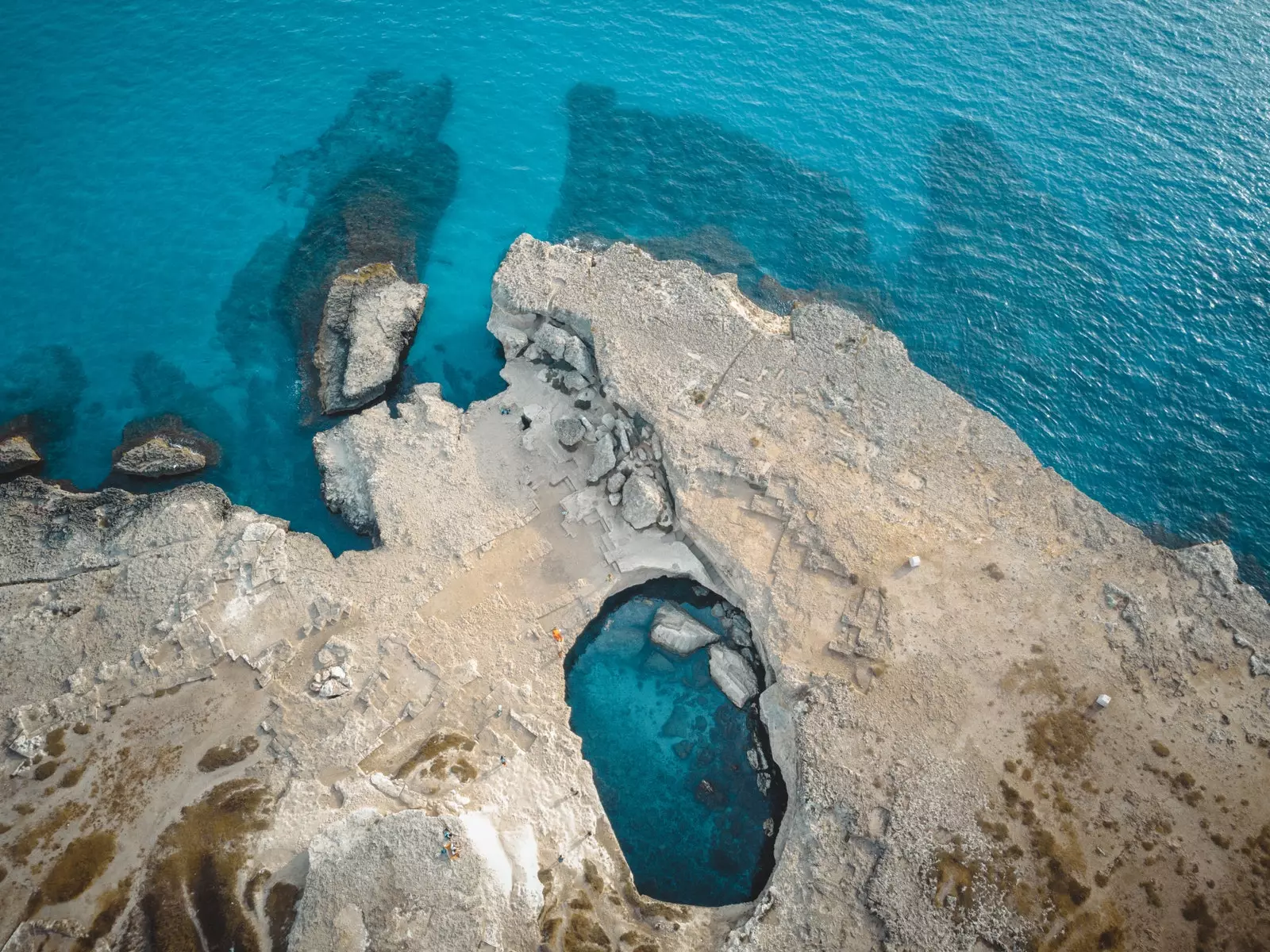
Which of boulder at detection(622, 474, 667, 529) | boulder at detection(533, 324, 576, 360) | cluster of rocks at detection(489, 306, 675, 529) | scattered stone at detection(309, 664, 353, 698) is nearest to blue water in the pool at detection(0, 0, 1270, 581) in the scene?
cluster of rocks at detection(489, 306, 675, 529)

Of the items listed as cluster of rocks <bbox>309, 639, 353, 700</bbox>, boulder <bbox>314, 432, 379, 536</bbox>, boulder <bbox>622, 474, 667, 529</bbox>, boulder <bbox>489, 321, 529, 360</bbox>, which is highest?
boulder <bbox>489, 321, 529, 360</bbox>

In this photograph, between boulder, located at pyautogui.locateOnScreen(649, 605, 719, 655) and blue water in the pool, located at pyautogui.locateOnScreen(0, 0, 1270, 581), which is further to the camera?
blue water in the pool, located at pyautogui.locateOnScreen(0, 0, 1270, 581)

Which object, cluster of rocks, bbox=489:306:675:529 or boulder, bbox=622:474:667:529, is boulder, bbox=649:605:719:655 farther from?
boulder, bbox=622:474:667:529

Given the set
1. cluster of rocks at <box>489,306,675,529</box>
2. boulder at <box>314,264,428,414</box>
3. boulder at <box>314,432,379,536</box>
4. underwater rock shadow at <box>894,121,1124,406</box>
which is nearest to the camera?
cluster of rocks at <box>489,306,675,529</box>

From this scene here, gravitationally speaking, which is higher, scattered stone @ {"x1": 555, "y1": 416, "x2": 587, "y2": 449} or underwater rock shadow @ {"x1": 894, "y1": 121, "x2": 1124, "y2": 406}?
underwater rock shadow @ {"x1": 894, "y1": 121, "x2": 1124, "y2": 406}

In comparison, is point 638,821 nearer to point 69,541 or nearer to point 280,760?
point 280,760

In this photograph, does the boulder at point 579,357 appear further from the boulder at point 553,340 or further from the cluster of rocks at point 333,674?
the cluster of rocks at point 333,674

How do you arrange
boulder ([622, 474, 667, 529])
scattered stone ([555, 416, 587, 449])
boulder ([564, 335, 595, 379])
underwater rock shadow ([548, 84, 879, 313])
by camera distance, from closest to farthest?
1. boulder ([622, 474, 667, 529])
2. scattered stone ([555, 416, 587, 449])
3. boulder ([564, 335, 595, 379])
4. underwater rock shadow ([548, 84, 879, 313])

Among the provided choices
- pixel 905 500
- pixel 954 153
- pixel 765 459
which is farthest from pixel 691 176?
pixel 905 500
